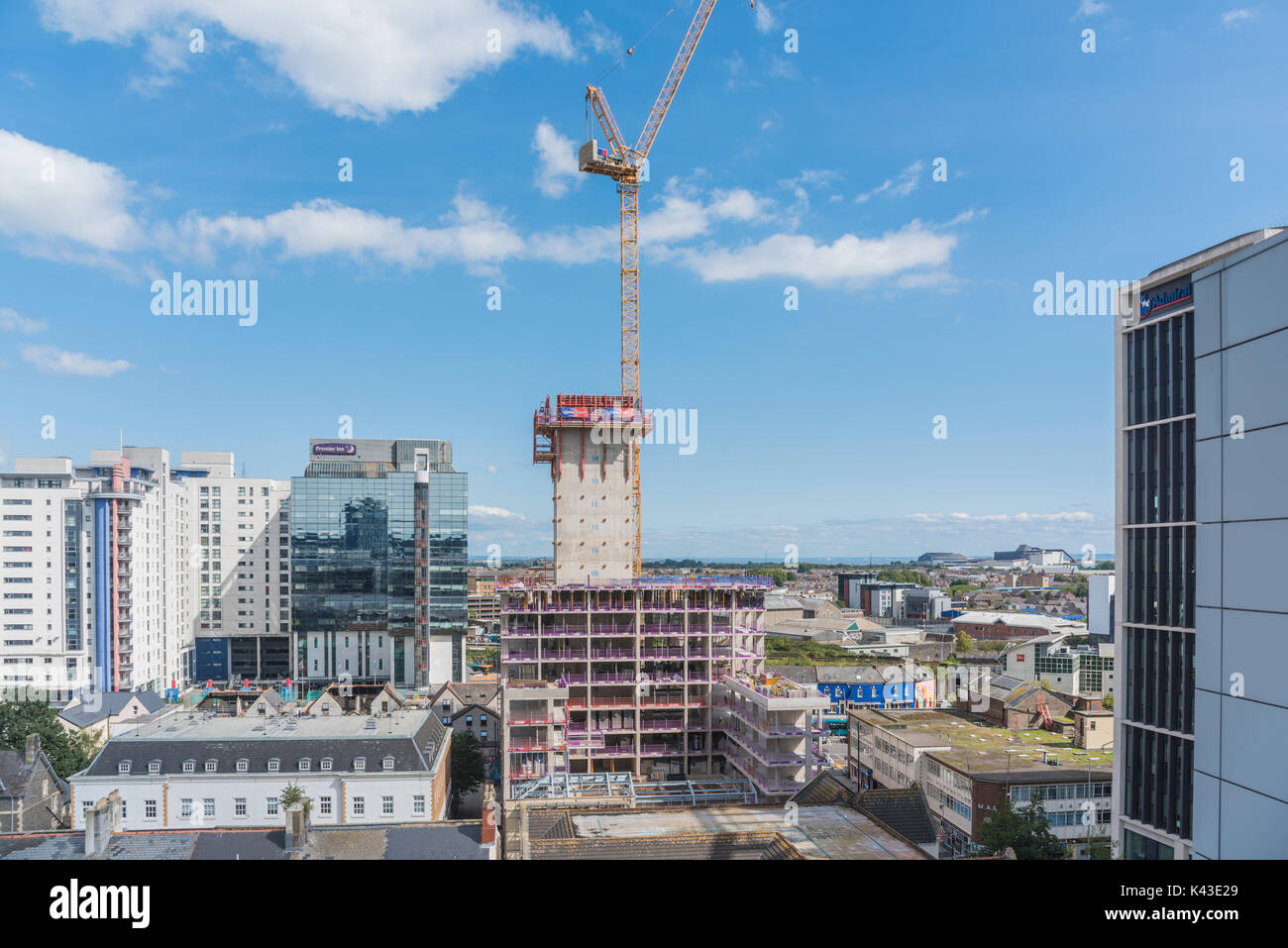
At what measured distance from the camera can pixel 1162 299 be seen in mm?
29016

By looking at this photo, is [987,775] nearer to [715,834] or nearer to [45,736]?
[715,834]

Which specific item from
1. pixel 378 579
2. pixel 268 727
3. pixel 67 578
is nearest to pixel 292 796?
pixel 268 727

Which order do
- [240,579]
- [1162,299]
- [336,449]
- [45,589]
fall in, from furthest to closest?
[336,449] < [240,579] < [45,589] < [1162,299]

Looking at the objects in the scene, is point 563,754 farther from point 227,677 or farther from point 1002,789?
point 227,677

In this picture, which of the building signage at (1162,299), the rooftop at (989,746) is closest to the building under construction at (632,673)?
the rooftop at (989,746)

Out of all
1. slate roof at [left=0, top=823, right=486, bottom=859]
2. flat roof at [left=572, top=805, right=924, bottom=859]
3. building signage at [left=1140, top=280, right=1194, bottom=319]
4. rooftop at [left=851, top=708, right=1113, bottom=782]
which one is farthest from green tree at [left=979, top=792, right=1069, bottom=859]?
building signage at [left=1140, top=280, right=1194, bottom=319]

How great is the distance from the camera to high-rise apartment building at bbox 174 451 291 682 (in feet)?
283

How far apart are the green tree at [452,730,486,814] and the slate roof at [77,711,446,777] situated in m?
8.30

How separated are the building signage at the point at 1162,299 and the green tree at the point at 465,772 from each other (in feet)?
123

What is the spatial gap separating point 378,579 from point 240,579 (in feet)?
57.6

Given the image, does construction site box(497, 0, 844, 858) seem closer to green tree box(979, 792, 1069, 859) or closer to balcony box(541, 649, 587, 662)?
balcony box(541, 649, 587, 662)

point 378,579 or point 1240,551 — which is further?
point 378,579

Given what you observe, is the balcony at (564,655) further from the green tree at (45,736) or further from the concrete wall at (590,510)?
the green tree at (45,736)
